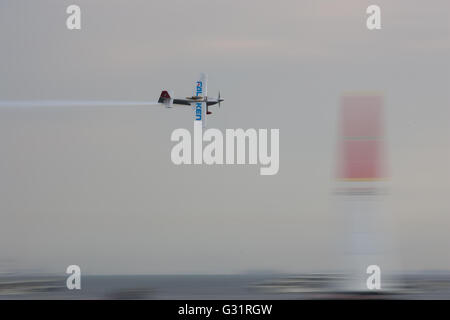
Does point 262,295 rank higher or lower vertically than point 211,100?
lower

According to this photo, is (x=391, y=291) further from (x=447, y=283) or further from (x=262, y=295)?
(x=447, y=283)

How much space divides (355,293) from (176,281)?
7.54 metres

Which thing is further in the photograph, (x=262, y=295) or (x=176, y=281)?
(x=176, y=281)

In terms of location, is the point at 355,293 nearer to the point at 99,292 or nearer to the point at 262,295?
the point at 262,295

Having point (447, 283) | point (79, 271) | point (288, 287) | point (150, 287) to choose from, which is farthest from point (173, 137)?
point (447, 283)

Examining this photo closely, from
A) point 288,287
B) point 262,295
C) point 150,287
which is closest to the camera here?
point 262,295

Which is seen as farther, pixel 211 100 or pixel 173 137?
pixel 211 100
